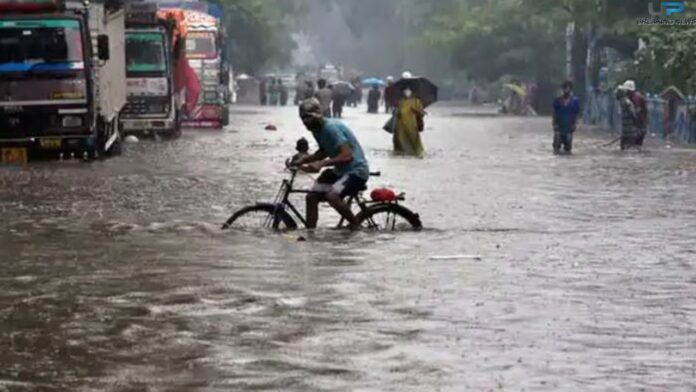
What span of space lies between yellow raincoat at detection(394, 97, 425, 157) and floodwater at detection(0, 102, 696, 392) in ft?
29.6

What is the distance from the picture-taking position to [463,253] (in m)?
15.4

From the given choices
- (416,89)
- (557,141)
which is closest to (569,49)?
(557,141)

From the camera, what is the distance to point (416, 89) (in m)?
35.3

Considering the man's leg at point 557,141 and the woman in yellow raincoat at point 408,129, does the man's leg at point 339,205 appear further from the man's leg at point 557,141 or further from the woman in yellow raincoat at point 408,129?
the man's leg at point 557,141

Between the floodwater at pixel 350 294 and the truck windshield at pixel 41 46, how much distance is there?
15.3 feet

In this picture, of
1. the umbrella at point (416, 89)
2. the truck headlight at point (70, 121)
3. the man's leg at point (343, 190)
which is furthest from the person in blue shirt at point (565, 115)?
the man's leg at point (343, 190)

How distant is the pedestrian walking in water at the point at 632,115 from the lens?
3659cm

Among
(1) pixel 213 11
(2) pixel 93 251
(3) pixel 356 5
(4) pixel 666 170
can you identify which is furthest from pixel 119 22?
(3) pixel 356 5

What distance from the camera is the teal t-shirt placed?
16.0 meters

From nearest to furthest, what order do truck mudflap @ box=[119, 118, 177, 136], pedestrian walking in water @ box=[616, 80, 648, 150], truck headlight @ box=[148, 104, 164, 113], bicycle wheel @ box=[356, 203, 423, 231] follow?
bicycle wheel @ box=[356, 203, 423, 231] < pedestrian walking in water @ box=[616, 80, 648, 150] < truck headlight @ box=[148, 104, 164, 113] < truck mudflap @ box=[119, 118, 177, 136]

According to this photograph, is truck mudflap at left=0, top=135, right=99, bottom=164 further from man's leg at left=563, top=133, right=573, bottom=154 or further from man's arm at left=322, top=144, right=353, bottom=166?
man's arm at left=322, top=144, right=353, bottom=166

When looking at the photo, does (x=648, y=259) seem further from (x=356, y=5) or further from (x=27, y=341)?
(x=356, y=5)

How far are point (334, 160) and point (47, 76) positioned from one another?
1379 cm

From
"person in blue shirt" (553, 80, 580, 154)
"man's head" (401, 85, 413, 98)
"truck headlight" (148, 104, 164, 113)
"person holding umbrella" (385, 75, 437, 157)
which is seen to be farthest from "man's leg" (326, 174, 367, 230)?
"truck headlight" (148, 104, 164, 113)
